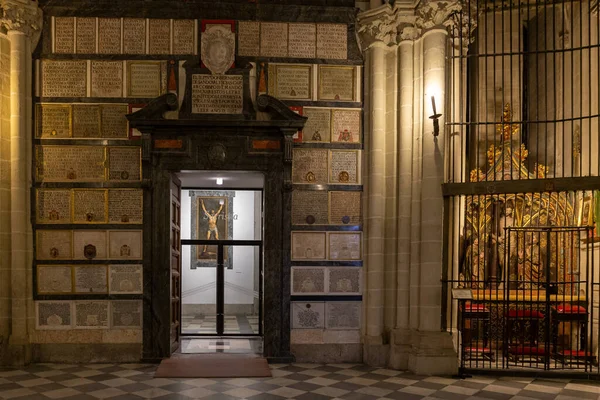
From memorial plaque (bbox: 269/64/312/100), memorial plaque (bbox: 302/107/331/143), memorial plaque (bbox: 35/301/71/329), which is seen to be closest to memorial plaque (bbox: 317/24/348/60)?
memorial plaque (bbox: 269/64/312/100)

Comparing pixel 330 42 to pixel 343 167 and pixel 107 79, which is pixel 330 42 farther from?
pixel 107 79

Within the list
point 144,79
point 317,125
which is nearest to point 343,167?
Answer: point 317,125

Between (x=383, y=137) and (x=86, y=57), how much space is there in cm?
469

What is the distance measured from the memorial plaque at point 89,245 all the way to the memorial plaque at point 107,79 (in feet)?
6.96

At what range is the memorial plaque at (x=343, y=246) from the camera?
8.69m

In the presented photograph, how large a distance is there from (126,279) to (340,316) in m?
3.29

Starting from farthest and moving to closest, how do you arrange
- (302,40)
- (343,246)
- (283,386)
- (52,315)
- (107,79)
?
(302,40)
(343,246)
(107,79)
(52,315)
(283,386)

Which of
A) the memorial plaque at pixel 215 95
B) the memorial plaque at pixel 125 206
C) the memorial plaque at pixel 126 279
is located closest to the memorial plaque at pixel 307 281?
the memorial plaque at pixel 126 279

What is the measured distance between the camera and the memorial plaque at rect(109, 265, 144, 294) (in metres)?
8.47

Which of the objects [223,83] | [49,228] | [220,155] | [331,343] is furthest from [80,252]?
[331,343]

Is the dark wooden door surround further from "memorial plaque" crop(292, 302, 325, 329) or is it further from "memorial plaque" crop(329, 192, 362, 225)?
"memorial plaque" crop(329, 192, 362, 225)

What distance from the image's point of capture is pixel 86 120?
8578 mm

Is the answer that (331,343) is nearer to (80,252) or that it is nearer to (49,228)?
(80,252)

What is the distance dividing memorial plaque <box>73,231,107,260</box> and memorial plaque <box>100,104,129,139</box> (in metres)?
1.50
